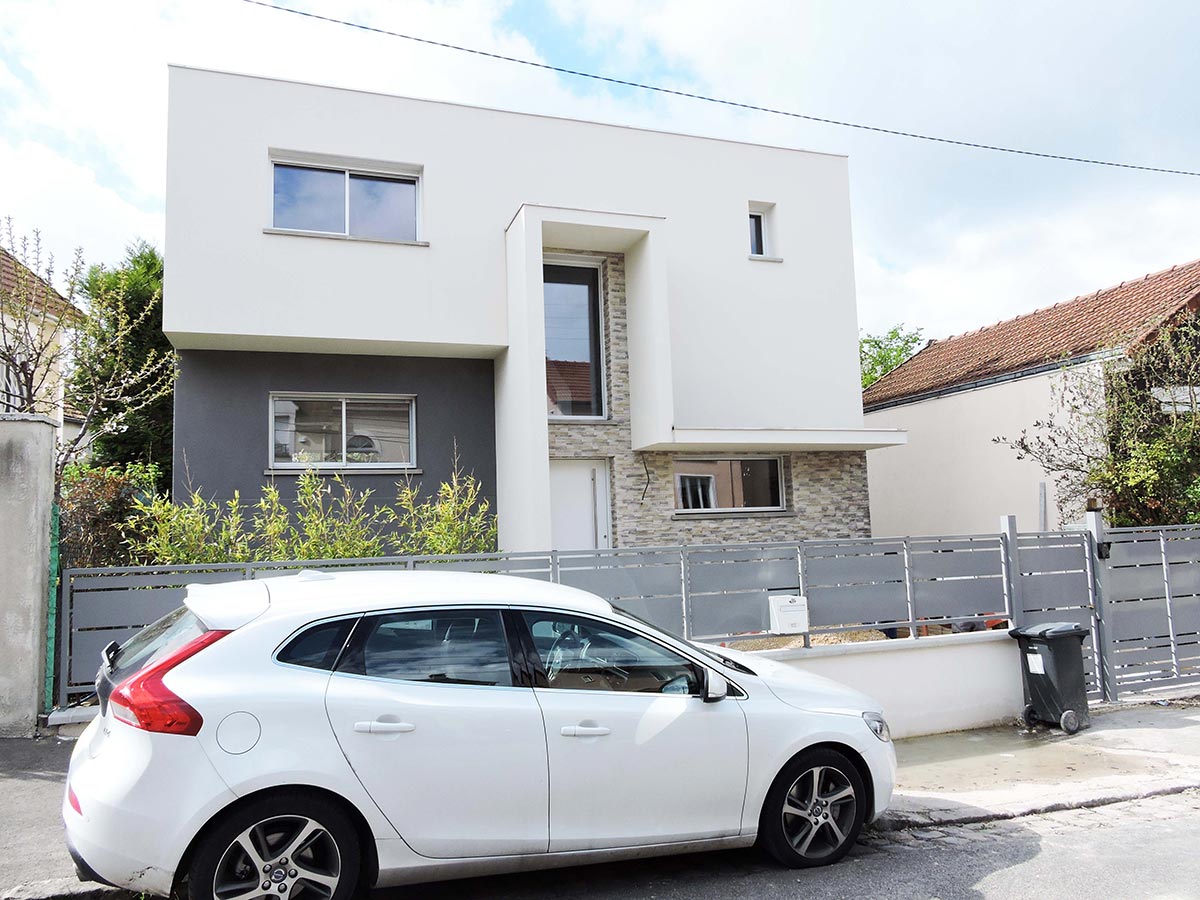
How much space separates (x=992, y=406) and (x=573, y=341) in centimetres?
760

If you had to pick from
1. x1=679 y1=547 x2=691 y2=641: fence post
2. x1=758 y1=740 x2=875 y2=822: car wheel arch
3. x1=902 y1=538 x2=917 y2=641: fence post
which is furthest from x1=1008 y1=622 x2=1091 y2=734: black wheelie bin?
x1=758 y1=740 x2=875 y2=822: car wheel arch

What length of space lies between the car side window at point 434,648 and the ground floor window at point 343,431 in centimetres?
785

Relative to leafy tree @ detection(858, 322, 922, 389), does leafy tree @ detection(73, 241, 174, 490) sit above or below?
below

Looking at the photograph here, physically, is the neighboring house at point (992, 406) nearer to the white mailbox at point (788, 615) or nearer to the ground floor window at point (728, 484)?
the ground floor window at point (728, 484)

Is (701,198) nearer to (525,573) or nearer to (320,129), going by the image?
(320,129)

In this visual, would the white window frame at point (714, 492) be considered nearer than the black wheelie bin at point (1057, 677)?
No

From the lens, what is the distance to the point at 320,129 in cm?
1186

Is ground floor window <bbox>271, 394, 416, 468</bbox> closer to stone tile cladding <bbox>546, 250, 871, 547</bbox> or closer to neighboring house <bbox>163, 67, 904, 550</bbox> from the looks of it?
neighboring house <bbox>163, 67, 904, 550</bbox>

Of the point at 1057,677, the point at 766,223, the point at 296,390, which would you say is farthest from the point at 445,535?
the point at 766,223

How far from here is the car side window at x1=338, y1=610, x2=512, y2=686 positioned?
13.9ft

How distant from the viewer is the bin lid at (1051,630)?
8.49 m

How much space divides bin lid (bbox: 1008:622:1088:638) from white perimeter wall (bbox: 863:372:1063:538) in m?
5.90

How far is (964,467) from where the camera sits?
1620 cm

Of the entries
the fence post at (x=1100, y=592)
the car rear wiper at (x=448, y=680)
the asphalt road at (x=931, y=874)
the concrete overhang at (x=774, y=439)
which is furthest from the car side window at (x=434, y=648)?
the concrete overhang at (x=774, y=439)
